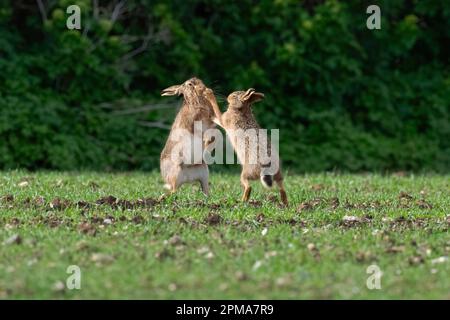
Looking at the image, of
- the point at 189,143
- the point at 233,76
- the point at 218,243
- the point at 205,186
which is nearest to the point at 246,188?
the point at 205,186

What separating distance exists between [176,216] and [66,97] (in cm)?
835

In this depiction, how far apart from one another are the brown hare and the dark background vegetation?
6.59 meters

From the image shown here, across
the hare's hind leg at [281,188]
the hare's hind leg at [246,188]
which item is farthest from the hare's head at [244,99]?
the hare's hind leg at [281,188]

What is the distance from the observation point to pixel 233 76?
18.1 meters

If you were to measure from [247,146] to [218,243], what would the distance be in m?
1.78

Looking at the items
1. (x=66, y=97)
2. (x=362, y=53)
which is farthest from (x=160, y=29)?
(x=362, y=53)

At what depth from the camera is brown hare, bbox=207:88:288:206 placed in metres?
9.32

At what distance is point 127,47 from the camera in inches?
667

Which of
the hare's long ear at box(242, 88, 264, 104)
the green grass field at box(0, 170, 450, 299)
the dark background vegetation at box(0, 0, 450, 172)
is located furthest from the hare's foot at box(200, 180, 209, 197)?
the dark background vegetation at box(0, 0, 450, 172)

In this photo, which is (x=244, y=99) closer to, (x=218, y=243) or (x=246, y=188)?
(x=246, y=188)

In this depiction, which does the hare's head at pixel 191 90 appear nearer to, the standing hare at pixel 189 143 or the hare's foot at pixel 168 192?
the standing hare at pixel 189 143

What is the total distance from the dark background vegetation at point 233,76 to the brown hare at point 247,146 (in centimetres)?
659

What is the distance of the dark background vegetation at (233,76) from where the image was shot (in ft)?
53.8
